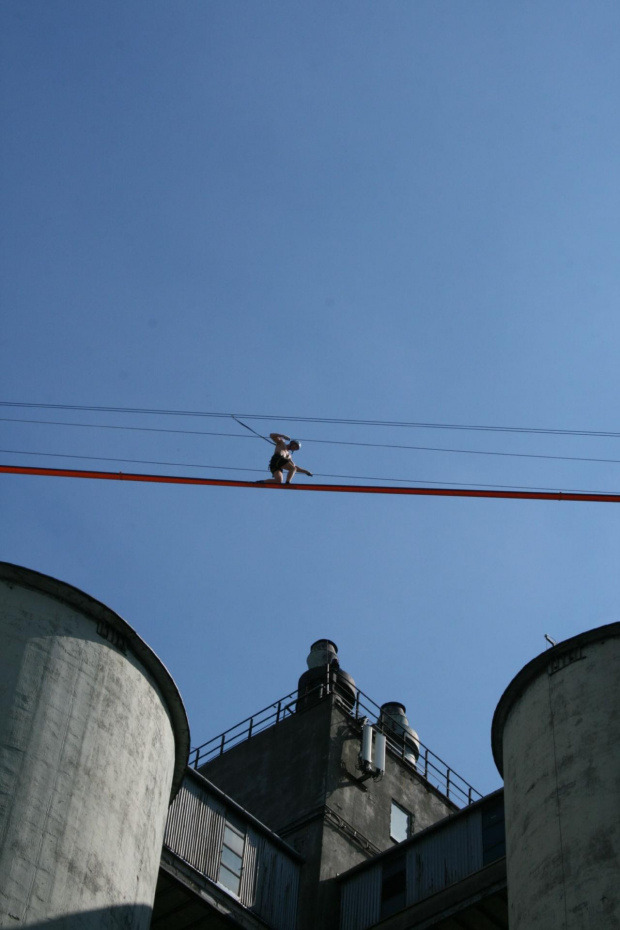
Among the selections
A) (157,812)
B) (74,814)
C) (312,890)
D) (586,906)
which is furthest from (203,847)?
(586,906)

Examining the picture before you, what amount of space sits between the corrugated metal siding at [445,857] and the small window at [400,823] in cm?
638

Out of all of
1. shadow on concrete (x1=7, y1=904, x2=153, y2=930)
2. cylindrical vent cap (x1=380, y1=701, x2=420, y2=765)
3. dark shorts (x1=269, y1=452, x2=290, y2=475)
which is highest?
cylindrical vent cap (x1=380, y1=701, x2=420, y2=765)

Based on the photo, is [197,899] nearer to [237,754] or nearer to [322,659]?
[237,754]

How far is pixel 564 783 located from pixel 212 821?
11436 millimetres

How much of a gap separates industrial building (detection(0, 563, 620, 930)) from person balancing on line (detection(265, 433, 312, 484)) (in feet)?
14.5

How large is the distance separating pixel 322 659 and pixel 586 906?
25153 mm

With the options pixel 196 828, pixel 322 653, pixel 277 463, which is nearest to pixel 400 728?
pixel 322 653

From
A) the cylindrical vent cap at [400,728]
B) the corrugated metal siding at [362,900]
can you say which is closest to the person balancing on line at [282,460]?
the corrugated metal siding at [362,900]

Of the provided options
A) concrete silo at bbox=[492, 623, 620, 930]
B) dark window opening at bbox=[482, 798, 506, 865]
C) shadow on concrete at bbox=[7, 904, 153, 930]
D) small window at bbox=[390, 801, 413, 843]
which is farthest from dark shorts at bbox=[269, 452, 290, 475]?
small window at bbox=[390, 801, 413, 843]

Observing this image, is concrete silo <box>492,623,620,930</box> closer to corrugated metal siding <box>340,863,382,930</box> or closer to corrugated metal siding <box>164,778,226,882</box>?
corrugated metal siding <box>164,778,226,882</box>

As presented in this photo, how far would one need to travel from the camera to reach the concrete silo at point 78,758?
21875 millimetres

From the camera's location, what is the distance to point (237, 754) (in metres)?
44.3

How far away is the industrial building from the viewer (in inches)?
888

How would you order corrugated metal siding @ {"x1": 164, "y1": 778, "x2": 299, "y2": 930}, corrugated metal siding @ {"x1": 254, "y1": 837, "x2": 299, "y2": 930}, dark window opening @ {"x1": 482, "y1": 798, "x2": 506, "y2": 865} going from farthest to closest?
corrugated metal siding @ {"x1": 254, "y1": 837, "x2": 299, "y2": 930}, dark window opening @ {"x1": 482, "y1": 798, "x2": 506, "y2": 865}, corrugated metal siding @ {"x1": 164, "y1": 778, "x2": 299, "y2": 930}
